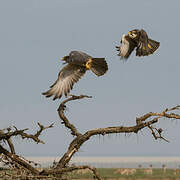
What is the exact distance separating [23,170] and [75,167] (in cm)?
97

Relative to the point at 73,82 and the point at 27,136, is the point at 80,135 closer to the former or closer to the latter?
the point at 27,136

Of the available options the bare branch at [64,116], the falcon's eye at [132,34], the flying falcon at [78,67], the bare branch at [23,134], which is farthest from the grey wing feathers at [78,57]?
the bare branch at [23,134]

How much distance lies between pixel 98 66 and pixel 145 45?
1.66m

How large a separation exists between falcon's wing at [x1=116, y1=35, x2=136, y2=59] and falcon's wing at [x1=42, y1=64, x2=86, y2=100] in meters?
1.18

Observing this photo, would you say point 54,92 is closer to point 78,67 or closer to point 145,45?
point 78,67

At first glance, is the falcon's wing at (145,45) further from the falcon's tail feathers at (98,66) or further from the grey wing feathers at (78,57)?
the grey wing feathers at (78,57)

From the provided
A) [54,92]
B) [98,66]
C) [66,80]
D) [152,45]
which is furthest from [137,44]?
[54,92]

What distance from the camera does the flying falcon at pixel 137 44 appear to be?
12.1m

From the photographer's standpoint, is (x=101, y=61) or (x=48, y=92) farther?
(x=101, y=61)

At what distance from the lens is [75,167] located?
8.35 meters

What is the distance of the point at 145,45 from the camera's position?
1233 centimetres

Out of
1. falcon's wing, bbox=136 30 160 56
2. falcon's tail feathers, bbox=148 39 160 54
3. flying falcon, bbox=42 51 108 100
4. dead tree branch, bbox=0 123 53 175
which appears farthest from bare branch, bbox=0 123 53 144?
falcon's tail feathers, bbox=148 39 160 54

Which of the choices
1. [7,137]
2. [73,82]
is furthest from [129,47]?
[7,137]

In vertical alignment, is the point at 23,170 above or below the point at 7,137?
below
